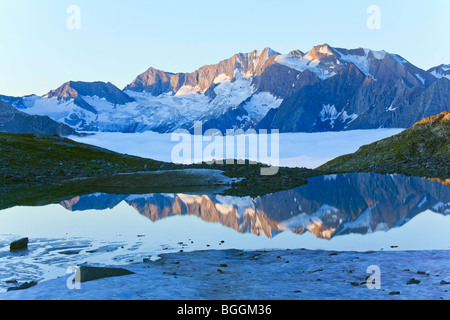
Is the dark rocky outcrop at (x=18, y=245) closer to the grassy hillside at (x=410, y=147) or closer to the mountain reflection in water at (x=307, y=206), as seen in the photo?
the mountain reflection in water at (x=307, y=206)

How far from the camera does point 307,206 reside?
37.5 meters

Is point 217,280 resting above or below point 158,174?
below

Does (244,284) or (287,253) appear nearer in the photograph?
(244,284)

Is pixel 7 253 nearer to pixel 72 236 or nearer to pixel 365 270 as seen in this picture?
pixel 72 236

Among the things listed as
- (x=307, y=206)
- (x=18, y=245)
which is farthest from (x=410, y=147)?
(x=18, y=245)

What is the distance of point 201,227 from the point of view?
28484 mm

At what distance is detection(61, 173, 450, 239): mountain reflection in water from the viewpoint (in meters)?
28.2

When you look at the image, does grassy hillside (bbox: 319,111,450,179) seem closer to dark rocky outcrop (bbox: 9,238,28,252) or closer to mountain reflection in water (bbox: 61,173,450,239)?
mountain reflection in water (bbox: 61,173,450,239)

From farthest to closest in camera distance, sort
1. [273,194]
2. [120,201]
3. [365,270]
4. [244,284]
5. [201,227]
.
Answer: [273,194] → [120,201] → [201,227] → [365,270] → [244,284]

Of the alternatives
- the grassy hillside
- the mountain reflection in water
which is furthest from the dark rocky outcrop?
the grassy hillside

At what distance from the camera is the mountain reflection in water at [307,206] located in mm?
28203

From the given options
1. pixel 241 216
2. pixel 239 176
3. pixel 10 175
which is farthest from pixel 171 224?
pixel 10 175

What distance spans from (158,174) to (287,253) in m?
47.5

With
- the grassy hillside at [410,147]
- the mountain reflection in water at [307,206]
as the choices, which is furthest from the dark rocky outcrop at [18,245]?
the grassy hillside at [410,147]
